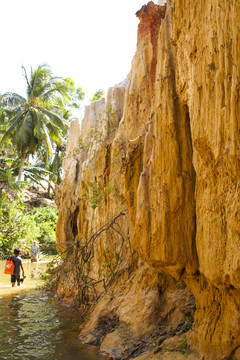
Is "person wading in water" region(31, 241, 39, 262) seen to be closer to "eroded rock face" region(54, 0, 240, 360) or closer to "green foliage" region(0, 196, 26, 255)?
"green foliage" region(0, 196, 26, 255)

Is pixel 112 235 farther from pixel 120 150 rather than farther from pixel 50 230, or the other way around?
pixel 50 230

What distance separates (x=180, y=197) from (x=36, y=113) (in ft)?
74.2

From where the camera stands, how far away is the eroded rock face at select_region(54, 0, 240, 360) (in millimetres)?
3741

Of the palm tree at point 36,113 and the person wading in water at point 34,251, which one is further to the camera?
the palm tree at point 36,113

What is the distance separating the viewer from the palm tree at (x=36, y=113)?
82.6 ft

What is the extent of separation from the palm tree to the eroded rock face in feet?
62.2

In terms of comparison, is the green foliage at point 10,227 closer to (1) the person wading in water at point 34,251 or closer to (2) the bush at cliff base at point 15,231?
(2) the bush at cliff base at point 15,231

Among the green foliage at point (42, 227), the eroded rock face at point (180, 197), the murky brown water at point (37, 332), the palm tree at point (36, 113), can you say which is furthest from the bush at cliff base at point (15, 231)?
the eroded rock face at point (180, 197)

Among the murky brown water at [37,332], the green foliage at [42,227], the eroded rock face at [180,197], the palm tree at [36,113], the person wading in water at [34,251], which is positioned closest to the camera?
the eroded rock face at [180,197]

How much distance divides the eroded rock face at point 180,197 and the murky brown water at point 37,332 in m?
0.39

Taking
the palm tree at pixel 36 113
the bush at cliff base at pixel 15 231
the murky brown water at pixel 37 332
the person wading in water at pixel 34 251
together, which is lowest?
the murky brown water at pixel 37 332

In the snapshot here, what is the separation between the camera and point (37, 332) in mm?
6695

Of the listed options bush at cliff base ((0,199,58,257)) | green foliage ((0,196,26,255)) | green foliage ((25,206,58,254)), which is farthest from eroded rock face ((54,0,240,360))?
green foliage ((25,206,58,254))

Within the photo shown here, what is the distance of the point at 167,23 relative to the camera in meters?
5.59
